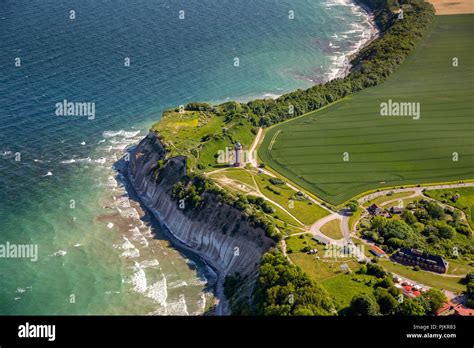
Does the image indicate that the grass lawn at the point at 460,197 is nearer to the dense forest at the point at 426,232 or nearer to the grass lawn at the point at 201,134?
the dense forest at the point at 426,232

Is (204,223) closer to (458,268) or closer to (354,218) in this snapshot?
(354,218)

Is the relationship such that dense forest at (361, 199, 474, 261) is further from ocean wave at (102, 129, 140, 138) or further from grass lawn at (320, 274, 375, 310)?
ocean wave at (102, 129, 140, 138)

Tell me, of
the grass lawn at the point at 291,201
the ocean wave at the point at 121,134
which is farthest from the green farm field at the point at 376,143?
the ocean wave at the point at 121,134

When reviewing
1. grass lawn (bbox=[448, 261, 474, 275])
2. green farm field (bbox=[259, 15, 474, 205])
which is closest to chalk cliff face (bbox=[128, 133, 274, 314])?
green farm field (bbox=[259, 15, 474, 205])

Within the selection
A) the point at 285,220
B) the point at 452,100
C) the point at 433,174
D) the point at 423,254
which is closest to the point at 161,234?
the point at 285,220

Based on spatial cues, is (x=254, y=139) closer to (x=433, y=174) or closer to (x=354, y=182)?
(x=354, y=182)

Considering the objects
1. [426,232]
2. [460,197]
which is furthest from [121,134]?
[460,197]

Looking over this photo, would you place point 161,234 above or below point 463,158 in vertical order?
below
